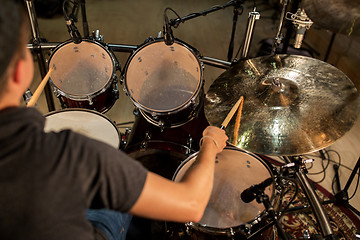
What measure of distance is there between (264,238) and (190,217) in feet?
2.59

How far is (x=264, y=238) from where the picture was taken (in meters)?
1.42

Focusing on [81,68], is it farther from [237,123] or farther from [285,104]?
[285,104]

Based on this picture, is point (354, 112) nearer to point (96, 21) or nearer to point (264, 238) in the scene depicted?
point (264, 238)

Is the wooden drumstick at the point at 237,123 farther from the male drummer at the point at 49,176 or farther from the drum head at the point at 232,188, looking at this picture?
the male drummer at the point at 49,176

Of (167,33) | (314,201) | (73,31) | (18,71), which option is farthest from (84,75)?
(314,201)

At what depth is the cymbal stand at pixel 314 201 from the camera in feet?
4.02

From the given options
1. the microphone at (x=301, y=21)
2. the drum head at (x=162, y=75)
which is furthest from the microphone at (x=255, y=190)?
the microphone at (x=301, y=21)

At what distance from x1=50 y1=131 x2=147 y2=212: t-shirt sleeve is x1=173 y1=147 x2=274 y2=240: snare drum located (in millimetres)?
720

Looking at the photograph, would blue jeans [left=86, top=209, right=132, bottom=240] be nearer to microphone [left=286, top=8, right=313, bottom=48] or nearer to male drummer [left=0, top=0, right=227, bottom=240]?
male drummer [left=0, top=0, right=227, bottom=240]

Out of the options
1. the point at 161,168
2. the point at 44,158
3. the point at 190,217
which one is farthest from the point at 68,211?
the point at 161,168

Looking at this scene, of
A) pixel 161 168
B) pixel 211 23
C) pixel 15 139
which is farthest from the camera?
pixel 211 23

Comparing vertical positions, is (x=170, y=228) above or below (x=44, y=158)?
below

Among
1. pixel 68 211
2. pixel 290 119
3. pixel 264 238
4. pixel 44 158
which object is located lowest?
pixel 264 238

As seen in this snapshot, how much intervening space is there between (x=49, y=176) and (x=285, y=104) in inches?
42.8
